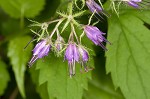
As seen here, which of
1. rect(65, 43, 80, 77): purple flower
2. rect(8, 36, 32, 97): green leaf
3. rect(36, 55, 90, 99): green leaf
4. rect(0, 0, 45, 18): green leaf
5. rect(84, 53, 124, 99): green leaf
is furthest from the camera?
rect(0, 0, 45, 18): green leaf

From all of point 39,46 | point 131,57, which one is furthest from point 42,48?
point 131,57

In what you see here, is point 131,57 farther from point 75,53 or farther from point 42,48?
point 42,48

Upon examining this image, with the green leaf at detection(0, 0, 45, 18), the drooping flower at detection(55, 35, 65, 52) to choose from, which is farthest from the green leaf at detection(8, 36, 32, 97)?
the drooping flower at detection(55, 35, 65, 52)

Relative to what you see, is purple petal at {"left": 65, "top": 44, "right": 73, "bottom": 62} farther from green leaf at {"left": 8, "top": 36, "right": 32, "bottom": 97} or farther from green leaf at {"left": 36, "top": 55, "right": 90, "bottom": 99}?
green leaf at {"left": 8, "top": 36, "right": 32, "bottom": 97}

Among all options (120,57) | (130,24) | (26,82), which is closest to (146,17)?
(130,24)

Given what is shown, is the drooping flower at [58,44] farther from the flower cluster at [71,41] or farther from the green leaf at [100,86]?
the green leaf at [100,86]

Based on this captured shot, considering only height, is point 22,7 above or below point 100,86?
above
